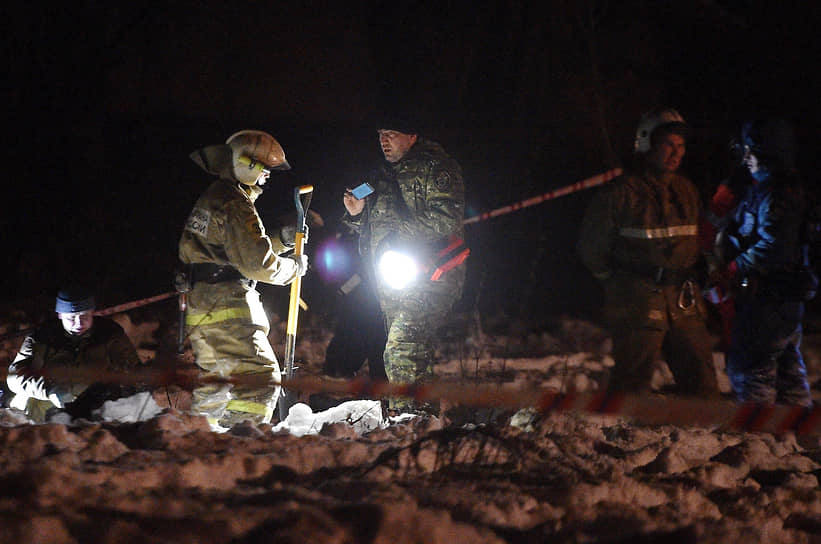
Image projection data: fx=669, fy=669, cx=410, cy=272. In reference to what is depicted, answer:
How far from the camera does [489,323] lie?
34.0ft

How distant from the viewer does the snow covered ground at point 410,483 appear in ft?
6.97

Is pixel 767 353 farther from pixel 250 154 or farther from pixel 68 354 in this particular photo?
pixel 68 354

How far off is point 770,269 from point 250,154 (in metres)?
3.57

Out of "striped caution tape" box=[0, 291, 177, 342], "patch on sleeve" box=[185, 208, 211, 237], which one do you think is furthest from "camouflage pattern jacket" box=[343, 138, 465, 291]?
"striped caution tape" box=[0, 291, 177, 342]

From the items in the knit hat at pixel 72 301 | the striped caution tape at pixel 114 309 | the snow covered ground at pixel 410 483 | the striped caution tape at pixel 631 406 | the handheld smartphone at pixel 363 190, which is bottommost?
the snow covered ground at pixel 410 483

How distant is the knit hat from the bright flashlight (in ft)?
7.13

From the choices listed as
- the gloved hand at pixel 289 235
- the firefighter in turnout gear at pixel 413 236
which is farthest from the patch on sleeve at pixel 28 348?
the firefighter in turnout gear at pixel 413 236

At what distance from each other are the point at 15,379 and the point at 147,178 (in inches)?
340

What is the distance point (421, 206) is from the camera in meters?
4.90

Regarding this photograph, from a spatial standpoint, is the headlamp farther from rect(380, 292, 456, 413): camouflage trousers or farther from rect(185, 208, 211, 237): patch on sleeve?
rect(185, 208, 211, 237): patch on sleeve

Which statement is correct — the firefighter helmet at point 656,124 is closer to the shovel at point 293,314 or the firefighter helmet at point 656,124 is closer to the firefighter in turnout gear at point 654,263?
the firefighter in turnout gear at point 654,263

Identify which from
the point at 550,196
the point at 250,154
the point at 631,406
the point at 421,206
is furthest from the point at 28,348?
the point at 550,196

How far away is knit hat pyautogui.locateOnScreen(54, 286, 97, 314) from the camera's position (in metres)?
4.78

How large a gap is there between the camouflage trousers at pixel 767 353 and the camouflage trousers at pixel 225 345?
3.17 meters
